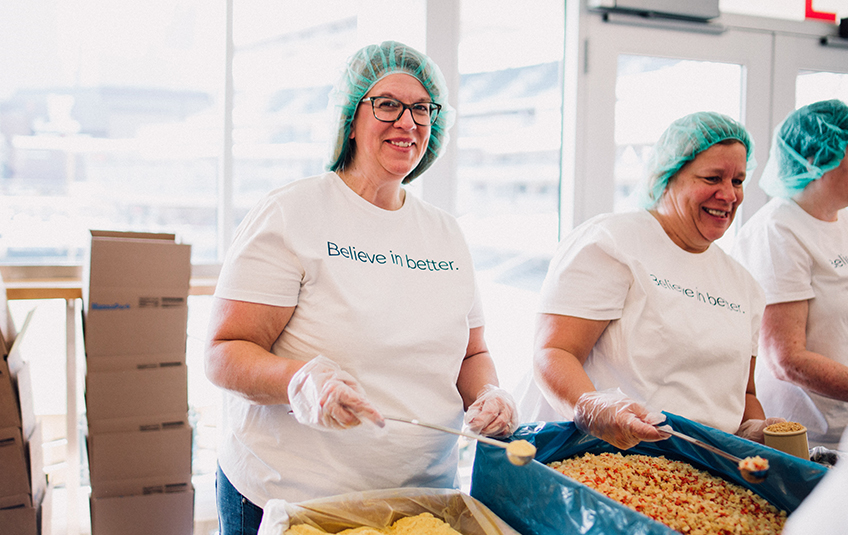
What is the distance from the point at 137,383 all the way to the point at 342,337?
4.12 feet

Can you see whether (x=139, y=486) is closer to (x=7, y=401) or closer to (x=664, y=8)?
(x=7, y=401)

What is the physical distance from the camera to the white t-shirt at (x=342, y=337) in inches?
44.0

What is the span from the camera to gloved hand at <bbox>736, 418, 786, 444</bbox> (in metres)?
1.42

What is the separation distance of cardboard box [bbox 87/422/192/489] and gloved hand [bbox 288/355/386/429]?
132 cm

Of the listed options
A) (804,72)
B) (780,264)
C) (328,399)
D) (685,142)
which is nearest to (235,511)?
(328,399)

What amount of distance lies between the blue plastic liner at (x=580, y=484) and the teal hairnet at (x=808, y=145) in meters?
1.10

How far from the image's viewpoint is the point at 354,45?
9.77ft

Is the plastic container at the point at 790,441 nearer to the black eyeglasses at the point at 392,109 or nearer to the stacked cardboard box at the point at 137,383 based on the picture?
the black eyeglasses at the point at 392,109

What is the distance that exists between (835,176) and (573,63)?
48.3 inches

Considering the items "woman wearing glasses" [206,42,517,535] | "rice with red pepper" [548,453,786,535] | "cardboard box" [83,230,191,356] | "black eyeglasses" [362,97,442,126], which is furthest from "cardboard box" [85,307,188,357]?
"rice with red pepper" [548,453,786,535]

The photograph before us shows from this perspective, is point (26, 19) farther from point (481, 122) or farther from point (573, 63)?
point (573, 63)

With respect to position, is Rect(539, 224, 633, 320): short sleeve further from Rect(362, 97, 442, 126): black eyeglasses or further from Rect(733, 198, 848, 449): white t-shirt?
Rect(733, 198, 848, 449): white t-shirt

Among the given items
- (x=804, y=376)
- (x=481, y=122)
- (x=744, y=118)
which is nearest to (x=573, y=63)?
(x=481, y=122)

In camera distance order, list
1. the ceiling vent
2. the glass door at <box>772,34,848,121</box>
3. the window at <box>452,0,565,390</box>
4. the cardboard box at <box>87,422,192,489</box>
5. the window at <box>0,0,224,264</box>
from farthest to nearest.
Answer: the glass door at <box>772,34,848,121</box> < the window at <box>452,0,565,390</box> < the ceiling vent < the window at <box>0,0,224,264</box> < the cardboard box at <box>87,422,192,489</box>
